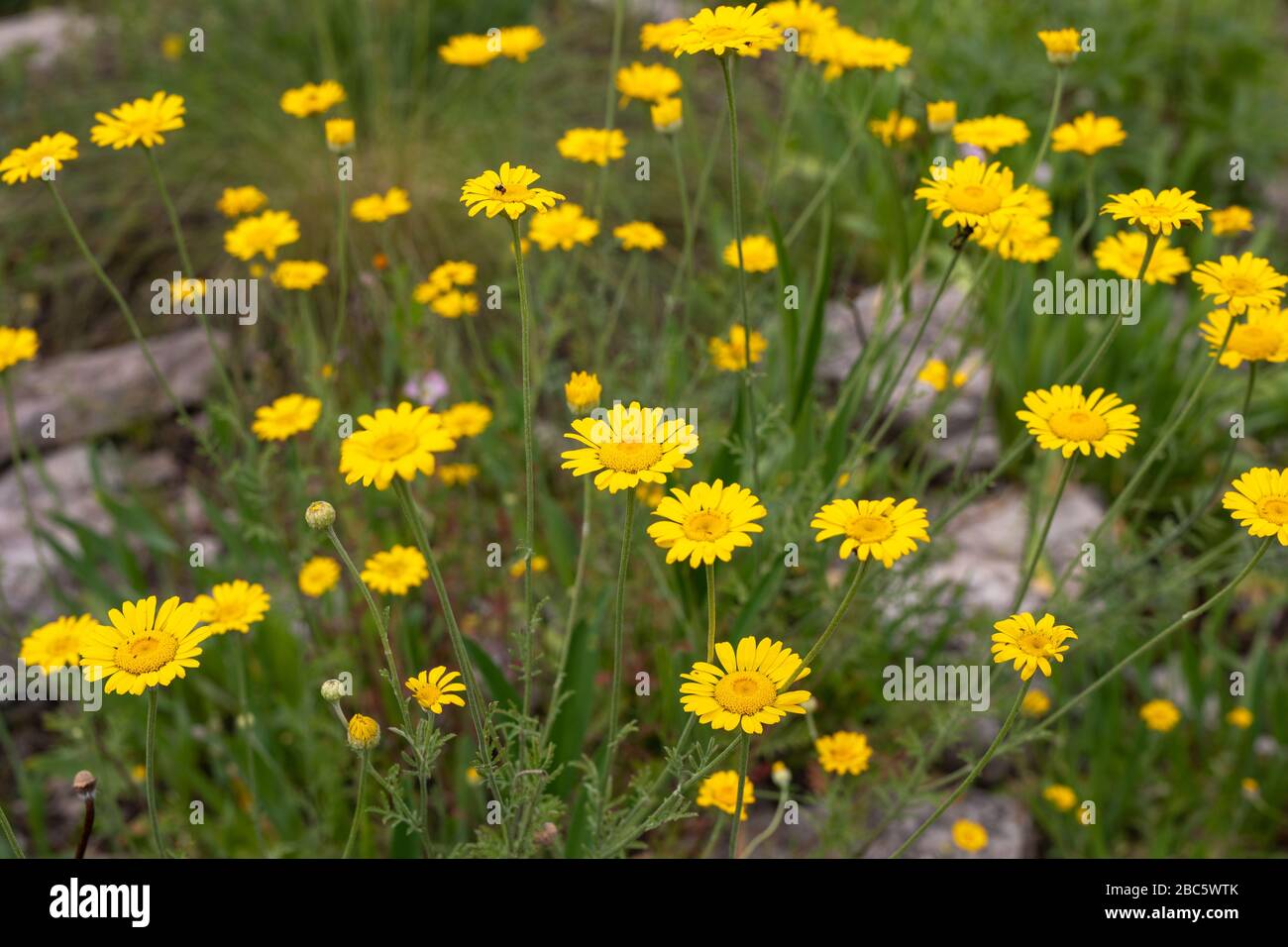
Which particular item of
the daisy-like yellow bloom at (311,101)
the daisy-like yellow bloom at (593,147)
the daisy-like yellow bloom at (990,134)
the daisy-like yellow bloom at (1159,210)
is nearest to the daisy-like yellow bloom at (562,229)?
the daisy-like yellow bloom at (593,147)

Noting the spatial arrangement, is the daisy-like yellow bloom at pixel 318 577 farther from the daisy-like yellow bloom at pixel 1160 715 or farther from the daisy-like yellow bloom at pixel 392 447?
the daisy-like yellow bloom at pixel 1160 715

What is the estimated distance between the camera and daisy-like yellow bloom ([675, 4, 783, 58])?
1.33 m

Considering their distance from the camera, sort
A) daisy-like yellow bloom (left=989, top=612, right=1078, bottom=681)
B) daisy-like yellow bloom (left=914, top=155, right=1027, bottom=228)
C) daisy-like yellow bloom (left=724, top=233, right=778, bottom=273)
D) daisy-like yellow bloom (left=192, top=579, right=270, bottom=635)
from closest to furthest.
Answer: daisy-like yellow bloom (left=989, top=612, right=1078, bottom=681) → daisy-like yellow bloom (left=914, top=155, right=1027, bottom=228) → daisy-like yellow bloom (left=192, top=579, right=270, bottom=635) → daisy-like yellow bloom (left=724, top=233, right=778, bottom=273)

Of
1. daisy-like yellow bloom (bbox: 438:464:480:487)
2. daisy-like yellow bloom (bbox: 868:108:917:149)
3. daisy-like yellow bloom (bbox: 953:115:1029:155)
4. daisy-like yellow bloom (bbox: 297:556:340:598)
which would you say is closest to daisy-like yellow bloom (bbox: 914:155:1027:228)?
daisy-like yellow bloom (bbox: 953:115:1029:155)

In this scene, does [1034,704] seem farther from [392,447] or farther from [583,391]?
[392,447]

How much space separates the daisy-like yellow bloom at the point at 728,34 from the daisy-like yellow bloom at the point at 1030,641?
2.34 feet

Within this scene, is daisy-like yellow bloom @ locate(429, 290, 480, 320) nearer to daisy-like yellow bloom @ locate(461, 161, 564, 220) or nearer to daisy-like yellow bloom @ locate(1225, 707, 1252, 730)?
Result: daisy-like yellow bloom @ locate(461, 161, 564, 220)

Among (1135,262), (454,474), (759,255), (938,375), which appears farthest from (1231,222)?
(454,474)

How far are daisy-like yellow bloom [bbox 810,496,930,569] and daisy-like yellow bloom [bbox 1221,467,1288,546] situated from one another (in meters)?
0.35

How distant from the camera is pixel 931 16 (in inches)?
142

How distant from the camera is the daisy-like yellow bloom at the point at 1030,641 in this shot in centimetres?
121
